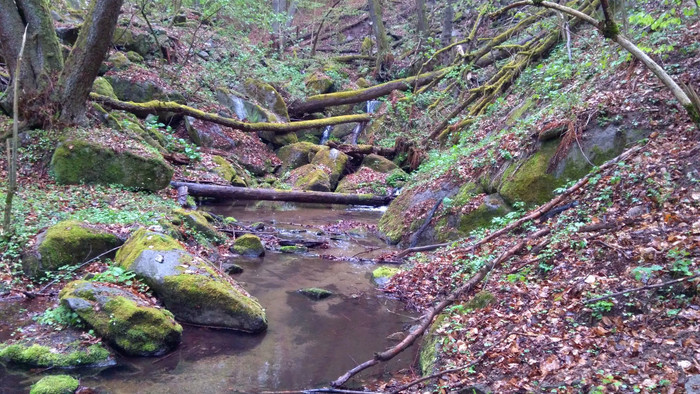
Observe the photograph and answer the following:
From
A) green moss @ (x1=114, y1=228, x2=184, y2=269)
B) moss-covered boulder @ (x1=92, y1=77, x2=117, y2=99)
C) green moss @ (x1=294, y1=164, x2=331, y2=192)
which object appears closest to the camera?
green moss @ (x1=114, y1=228, x2=184, y2=269)

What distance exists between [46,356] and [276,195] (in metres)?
8.32

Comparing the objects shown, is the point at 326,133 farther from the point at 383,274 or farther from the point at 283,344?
the point at 283,344

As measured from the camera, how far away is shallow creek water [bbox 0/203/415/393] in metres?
4.84

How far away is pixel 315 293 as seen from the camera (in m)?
7.55

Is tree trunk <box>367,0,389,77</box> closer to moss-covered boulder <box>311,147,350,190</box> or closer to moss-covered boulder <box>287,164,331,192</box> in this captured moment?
moss-covered boulder <box>311,147,350,190</box>

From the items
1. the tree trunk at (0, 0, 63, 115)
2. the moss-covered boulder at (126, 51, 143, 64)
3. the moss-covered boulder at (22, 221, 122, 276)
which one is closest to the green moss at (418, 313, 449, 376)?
the moss-covered boulder at (22, 221, 122, 276)

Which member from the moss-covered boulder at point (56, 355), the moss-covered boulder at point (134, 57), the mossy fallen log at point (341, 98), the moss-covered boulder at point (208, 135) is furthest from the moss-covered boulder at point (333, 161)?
the moss-covered boulder at point (56, 355)

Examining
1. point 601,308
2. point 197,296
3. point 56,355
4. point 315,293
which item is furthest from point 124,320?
point 601,308

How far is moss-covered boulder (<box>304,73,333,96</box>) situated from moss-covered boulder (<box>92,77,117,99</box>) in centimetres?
928

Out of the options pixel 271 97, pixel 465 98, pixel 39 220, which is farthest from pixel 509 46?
pixel 39 220

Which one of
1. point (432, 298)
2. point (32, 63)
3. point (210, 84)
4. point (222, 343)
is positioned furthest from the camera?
point (210, 84)

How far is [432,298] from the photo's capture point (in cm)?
684

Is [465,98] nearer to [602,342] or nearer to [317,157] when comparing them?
[317,157]

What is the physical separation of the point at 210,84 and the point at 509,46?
12.2m
